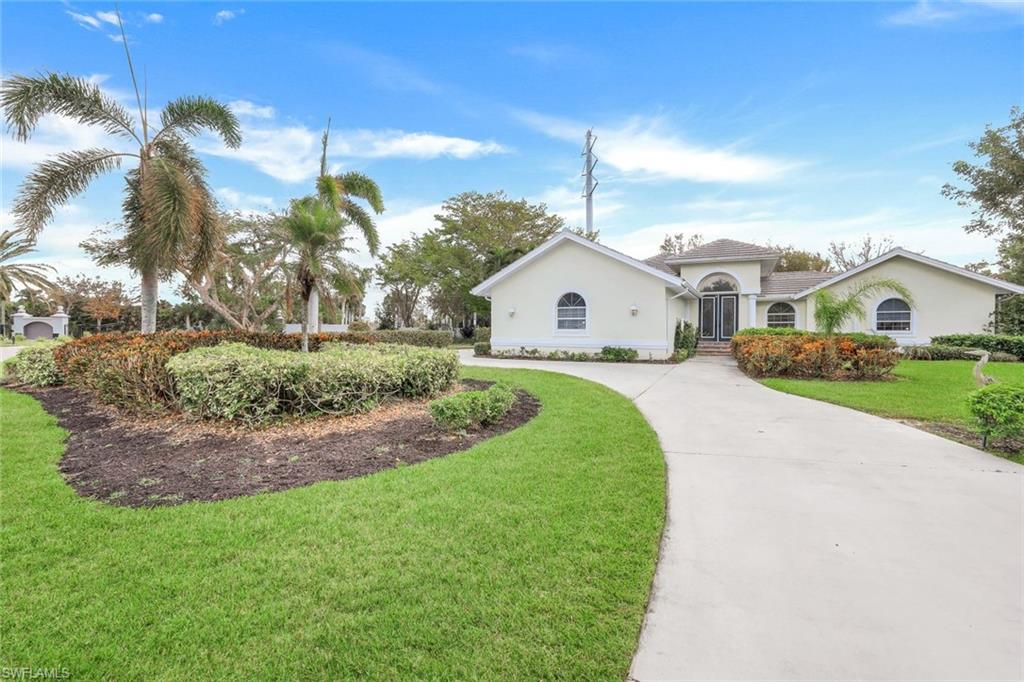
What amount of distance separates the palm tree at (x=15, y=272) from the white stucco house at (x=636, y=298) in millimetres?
28078

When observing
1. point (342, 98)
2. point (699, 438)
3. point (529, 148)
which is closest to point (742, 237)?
point (529, 148)

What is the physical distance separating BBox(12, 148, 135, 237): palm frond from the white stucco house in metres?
11.8

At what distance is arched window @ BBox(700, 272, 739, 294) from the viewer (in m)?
20.6

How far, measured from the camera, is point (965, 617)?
238cm

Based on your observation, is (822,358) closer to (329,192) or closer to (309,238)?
(309,238)

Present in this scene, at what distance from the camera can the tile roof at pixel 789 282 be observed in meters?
20.6

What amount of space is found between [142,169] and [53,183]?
1.72 m

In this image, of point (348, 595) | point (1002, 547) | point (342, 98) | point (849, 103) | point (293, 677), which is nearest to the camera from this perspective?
point (293, 677)

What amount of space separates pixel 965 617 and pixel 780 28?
1127cm

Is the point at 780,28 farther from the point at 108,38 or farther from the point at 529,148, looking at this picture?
the point at 108,38

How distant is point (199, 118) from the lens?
11.8 meters

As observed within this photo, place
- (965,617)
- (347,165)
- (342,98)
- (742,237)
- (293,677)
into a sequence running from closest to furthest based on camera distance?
(293,677) < (965,617) < (342,98) < (347,165) < (742,237)

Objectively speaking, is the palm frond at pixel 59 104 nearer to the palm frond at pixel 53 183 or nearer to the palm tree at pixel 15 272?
the palm frond at pixel 53 183

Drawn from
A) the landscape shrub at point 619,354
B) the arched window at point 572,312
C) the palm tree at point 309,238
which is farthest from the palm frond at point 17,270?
the landscape shrub at point 619,354
